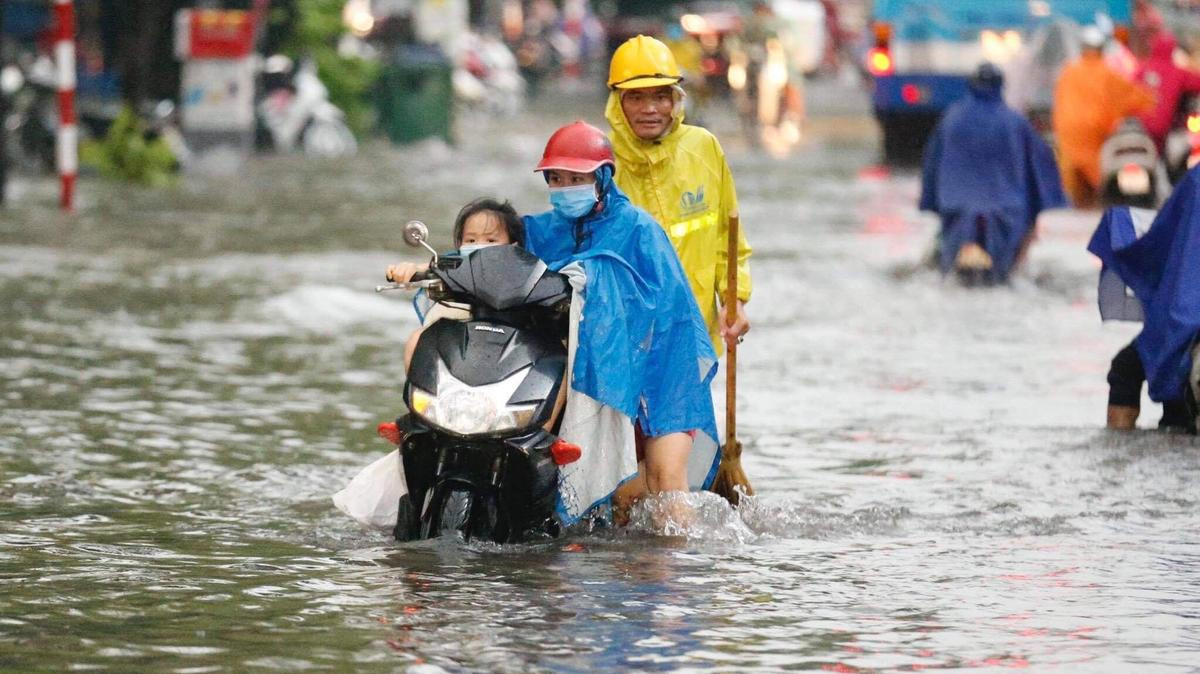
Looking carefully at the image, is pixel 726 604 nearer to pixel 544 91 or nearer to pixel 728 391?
pixel 728 391

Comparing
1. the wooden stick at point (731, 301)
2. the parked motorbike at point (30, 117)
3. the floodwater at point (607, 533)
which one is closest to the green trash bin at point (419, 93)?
the parked motorbike at point (30, 117)

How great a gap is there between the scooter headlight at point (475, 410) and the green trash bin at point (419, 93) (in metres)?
24.1

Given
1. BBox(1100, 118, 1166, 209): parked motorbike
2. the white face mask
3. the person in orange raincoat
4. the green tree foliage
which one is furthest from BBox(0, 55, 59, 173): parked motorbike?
the white face mask

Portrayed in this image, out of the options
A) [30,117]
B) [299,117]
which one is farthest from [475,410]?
[299,117]

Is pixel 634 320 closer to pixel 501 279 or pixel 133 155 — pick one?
pixel 501 279

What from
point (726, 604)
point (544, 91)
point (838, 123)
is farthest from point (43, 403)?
point (544, 91)

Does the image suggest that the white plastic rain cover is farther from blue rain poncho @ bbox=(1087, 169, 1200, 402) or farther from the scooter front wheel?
blue rain poncho @ bbox=(1087, 169, 1200, 402)

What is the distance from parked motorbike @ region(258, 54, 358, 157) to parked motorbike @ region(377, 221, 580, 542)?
22279mm

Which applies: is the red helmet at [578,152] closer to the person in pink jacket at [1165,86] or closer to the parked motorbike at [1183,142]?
the parked motorbike at [1183,142]

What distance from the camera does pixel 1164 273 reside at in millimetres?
9914

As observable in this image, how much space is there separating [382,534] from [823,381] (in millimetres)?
4520

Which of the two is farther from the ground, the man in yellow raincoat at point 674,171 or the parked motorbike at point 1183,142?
the man in yellow raincoat at point 674,171

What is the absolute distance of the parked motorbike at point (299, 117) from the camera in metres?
29.8

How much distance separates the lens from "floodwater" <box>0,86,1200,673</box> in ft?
21.5
